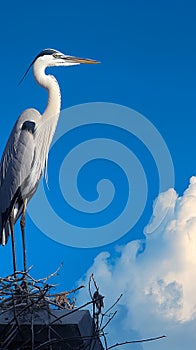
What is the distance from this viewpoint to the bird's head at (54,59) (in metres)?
8.03

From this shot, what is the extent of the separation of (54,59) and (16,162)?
1.74 metres

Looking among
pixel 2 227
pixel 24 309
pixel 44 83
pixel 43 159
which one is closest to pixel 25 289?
pixel 24 309

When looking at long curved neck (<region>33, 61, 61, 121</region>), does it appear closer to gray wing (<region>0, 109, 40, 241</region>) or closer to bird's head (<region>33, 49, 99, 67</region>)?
bird's head (<region>33, 49, 99, 67</region>)

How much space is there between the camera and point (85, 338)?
3771 mm

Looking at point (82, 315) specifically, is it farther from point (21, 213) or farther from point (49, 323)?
point (21, 213)

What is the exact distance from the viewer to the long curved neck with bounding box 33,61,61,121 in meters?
7.68

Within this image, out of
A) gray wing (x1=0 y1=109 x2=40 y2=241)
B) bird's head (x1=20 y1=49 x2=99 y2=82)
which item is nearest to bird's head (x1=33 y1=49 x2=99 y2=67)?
bird's head (x1=20 y1=49 x2=99 y2=82)

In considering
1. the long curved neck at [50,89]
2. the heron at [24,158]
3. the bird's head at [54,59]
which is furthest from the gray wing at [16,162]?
the bird's head at [54,59]

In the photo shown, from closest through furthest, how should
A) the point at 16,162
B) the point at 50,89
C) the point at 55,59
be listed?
the point at 16,162 → the point at 50,89 → the point at 55,59

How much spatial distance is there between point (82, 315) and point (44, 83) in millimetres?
4541

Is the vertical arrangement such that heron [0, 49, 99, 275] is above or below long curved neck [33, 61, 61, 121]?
below

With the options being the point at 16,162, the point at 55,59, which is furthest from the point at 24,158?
the point at 55,59

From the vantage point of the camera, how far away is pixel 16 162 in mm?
7148

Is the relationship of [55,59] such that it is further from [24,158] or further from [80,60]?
[24,158]
